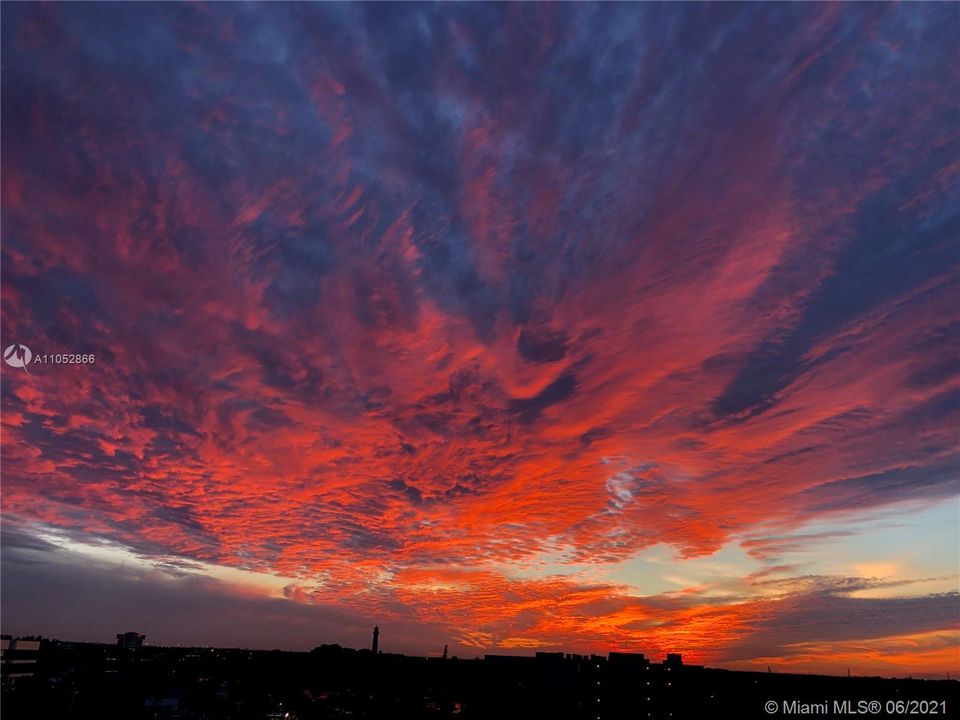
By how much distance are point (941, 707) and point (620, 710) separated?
100769 millimetres

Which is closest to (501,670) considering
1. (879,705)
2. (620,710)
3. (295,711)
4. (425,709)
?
(425,709)

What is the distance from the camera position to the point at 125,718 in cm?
10025

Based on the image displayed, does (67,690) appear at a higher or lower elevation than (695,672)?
lower

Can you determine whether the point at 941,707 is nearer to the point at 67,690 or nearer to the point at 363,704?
the point at 363,704

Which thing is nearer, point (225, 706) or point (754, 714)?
point (225, 706)

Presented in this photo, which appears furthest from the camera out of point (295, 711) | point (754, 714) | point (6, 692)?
point (754, 714)

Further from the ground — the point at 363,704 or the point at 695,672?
the point at 695,672

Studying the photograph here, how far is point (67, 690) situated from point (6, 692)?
1762 centimetres

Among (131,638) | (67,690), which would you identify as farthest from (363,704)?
(131,638)

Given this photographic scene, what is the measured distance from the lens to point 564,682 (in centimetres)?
14925

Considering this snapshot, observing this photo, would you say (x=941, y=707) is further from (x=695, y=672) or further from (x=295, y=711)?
(x=295, y=711)

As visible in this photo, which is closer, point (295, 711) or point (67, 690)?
point (67, 690)

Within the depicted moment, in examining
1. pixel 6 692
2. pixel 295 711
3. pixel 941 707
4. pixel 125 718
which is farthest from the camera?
pixel 941 707

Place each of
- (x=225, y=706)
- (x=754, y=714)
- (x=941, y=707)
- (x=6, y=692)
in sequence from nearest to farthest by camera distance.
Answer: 1. (x=6, y=692)
2. (x=225, y=706)
3. (x=754, y=714)
4. (x=941, y=707)
